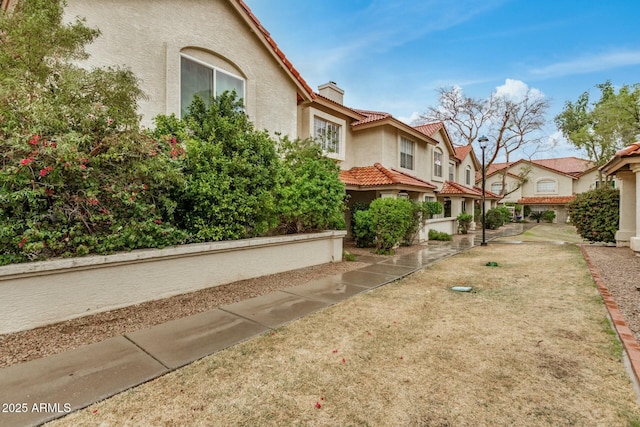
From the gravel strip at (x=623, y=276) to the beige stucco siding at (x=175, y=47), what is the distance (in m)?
10.8

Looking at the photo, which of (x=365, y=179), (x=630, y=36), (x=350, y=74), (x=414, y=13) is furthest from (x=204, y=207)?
(x=630, y=36)

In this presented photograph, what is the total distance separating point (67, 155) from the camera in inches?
179

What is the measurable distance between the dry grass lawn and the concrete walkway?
0.24 metres

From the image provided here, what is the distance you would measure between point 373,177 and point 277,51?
24.3 feet

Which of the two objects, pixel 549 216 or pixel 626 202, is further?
pixel 549 216

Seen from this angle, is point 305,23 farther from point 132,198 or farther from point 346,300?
point 346,300

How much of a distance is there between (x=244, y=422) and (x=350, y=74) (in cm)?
2288

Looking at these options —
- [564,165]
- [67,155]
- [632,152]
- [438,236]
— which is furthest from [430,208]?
[564,165]

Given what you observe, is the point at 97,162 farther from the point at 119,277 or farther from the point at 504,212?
the point at 504,212

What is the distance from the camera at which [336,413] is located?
2727mm

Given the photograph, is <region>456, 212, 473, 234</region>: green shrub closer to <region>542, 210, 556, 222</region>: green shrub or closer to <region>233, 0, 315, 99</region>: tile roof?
<region>233, 0, 315, 99</region>: tile roof

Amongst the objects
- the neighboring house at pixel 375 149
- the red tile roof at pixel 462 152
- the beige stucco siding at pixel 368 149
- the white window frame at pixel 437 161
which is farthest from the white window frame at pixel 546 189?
the beige stucco siding at pixel 368 149

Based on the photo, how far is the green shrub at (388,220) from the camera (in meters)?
11.5

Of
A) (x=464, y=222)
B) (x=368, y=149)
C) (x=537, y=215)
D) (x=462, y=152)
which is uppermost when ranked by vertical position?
(x=462, y=152)
